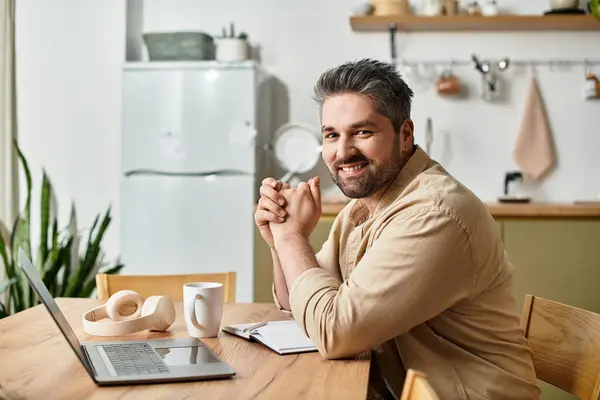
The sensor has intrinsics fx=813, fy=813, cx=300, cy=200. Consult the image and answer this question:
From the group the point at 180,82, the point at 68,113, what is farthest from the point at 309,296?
the point at 68,113

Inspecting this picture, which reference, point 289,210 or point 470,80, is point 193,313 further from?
point 470,80

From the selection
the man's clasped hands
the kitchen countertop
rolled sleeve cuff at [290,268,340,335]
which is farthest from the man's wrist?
the kitchen countertop

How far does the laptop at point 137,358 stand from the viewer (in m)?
1.33

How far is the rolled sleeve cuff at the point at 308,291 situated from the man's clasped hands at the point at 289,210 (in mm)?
134

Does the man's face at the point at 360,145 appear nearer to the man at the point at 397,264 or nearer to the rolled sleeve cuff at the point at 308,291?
the man at the point at 397,264

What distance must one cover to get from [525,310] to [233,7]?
310 centimetres

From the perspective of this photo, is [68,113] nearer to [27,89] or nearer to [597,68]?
[27,89]

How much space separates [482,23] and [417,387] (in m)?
3.51

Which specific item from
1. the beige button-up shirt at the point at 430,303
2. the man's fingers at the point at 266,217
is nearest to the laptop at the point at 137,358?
the beige button-up shirt at the point at 430,303

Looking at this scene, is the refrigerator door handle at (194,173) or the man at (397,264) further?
the refrigerator door handle at (194,173)

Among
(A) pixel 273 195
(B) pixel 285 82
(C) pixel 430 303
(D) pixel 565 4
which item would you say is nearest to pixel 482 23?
(D) pixel 565 4

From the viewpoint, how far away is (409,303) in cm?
154

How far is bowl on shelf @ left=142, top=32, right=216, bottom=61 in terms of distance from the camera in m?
4.21

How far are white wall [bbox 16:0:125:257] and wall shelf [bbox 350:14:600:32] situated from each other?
1.47 metres
